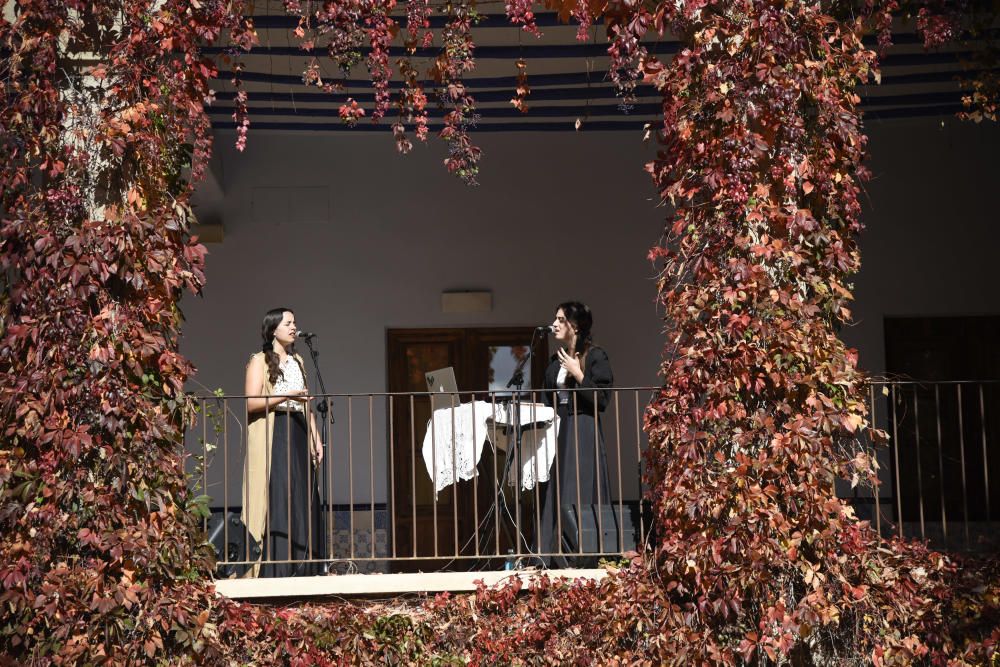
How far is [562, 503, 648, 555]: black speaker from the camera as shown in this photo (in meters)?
6.20

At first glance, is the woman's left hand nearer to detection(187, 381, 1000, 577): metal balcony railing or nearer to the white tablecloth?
detection(187, 381, 1000, 577): metal balcony railing

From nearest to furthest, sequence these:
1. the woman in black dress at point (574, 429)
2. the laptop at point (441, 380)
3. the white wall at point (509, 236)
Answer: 1. the woman in black dress at point (574, 429)
2. the laptop at point (441, 380)
3. the white wall at point (509, 236)

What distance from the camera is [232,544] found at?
22.1 feet

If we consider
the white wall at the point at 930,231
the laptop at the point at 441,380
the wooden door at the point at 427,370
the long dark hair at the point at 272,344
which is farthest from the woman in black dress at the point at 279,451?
the white wall at the point at 930,231

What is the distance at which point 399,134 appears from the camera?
19.5 ft

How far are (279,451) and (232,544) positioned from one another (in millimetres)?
776

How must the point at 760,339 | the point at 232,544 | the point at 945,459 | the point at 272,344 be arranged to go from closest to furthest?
the point at 760,339, the point at 272,344, the point at 232,544, the point at 945,459

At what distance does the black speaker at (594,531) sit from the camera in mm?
6199

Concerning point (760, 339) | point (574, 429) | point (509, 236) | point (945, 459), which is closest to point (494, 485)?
point (574, 429)

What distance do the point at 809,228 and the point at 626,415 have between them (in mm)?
4502

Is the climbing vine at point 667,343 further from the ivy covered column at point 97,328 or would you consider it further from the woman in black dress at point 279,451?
the woman in black dress at point 279,451

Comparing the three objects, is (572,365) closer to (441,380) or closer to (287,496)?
(441,380)

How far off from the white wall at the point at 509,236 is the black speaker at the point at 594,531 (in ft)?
9.30

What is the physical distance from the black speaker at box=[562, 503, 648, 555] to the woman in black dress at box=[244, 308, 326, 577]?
136 cm
